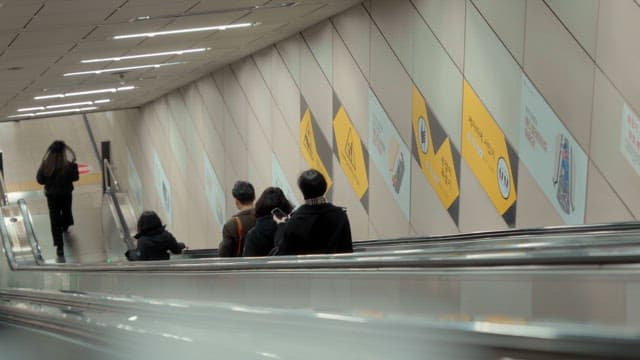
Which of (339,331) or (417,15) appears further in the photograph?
(417,15)

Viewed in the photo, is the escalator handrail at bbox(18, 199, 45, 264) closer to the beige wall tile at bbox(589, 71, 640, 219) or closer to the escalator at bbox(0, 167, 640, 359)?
the escalator at bbox(0, 167, 640, 359)

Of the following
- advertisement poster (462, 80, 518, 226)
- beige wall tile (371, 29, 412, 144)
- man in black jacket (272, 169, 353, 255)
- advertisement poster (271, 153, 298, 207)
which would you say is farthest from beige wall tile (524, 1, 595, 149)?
advertisement poster (271, 153, 298, 207)

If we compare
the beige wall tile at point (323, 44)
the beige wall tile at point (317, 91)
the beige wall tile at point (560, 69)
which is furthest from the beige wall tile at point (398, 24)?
the beige wall tile at point (560, 69)

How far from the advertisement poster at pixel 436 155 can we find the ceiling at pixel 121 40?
1.93m

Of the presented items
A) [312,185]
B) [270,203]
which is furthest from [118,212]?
[312,185]

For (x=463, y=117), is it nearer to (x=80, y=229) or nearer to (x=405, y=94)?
(x=405, y=94)

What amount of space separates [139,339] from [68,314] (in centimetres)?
140

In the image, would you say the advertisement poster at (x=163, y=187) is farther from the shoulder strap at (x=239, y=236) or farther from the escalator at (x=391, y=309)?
the escalator at (x=391, y=309)

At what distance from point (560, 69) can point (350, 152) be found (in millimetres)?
4638

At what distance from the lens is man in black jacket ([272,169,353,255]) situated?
5.31 meters

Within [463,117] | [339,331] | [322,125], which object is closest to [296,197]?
[322,125]

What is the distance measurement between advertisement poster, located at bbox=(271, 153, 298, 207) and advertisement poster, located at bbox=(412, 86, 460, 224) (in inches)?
167

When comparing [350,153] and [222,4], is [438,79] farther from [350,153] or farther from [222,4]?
[222,4]

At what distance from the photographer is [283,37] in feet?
47.1
